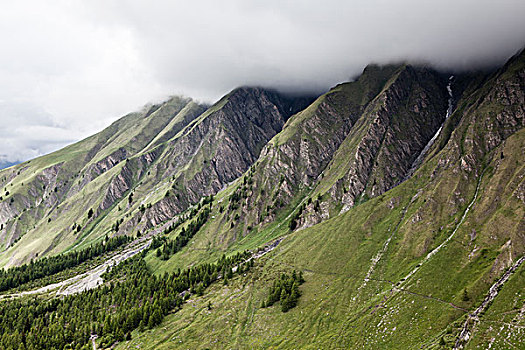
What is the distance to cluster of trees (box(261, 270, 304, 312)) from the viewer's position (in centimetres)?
12825

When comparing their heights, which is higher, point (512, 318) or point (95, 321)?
point (95, 321)

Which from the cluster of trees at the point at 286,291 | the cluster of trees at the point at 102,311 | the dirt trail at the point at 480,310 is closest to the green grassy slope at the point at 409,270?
the dirt trail at the point at 480,310

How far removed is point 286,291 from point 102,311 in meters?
107

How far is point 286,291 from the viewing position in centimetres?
13788

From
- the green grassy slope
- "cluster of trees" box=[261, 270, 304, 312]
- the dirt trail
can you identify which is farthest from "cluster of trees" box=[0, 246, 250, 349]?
the dirt trail

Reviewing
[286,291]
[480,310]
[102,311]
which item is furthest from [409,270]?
[102,311]

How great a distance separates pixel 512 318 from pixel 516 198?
223ft

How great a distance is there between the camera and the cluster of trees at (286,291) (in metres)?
128

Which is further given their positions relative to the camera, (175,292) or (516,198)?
(175,292)

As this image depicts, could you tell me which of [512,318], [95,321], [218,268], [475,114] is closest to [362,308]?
[512,318]

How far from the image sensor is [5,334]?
140875mm

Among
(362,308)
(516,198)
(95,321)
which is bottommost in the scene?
(362,308)

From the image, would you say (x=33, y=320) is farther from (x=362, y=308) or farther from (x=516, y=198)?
(x=516, y=198)

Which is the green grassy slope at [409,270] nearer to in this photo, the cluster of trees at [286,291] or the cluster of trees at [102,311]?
the cluster of trees at [286,291]
